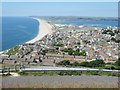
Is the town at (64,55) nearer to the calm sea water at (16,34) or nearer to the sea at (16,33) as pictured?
the sea at (16,33)

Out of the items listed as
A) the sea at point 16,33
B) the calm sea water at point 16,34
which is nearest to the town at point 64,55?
the sea at point 16,33

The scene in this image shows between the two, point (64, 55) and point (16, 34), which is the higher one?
point (16, 34)

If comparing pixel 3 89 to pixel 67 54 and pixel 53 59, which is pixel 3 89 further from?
pixel 67 54

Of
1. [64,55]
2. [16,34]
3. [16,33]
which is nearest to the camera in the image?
[64,55]

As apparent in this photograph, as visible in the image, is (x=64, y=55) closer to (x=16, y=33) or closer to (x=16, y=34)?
(x=16, y=34)

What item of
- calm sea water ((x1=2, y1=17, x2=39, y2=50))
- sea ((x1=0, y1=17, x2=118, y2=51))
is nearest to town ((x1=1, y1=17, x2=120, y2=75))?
sea ((x1=0, y1=17, x2=118, y2=51))

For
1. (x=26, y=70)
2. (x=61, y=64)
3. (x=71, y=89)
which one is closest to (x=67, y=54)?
(x=61, y=64)

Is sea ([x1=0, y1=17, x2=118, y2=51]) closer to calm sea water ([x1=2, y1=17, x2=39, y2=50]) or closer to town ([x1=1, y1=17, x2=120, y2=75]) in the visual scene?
calm sea water ([x1=2, y1=17, x2=39, y2=50])

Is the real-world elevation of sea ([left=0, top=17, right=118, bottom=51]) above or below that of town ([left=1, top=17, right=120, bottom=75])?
above

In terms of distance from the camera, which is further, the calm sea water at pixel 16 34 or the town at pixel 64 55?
the calm sea water at pixel 16 34

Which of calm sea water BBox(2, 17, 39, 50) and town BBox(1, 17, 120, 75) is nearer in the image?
town BBox(1, 17, 120, 75)

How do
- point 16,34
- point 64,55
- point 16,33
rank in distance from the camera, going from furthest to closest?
point 16,33, point 16,34, point 64,55

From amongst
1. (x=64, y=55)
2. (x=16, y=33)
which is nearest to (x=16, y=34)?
(x=16, y=33)
